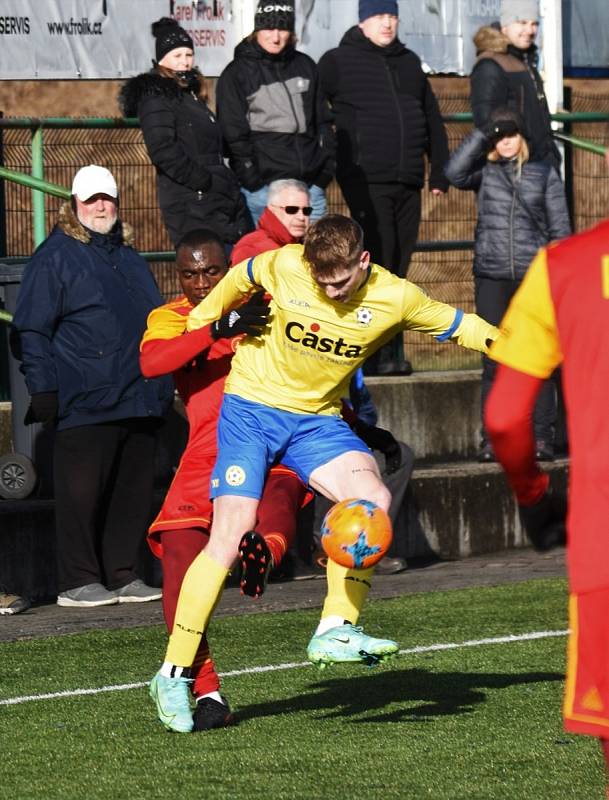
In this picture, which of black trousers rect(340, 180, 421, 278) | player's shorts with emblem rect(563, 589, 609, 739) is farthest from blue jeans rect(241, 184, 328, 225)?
player's shorts with emblem rect(563, 589, 609, 739)

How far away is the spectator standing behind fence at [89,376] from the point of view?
10.1m

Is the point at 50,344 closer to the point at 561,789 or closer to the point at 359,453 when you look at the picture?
the point at 359,453

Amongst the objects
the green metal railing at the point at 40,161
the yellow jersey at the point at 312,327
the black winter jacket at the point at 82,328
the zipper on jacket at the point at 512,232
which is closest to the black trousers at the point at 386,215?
the zipper on jacket at the point at 512,232

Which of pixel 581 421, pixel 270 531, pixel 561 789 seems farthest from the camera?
pixel 270 531

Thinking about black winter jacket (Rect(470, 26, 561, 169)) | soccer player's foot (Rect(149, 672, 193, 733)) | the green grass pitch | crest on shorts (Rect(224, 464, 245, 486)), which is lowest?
the green grass pitch

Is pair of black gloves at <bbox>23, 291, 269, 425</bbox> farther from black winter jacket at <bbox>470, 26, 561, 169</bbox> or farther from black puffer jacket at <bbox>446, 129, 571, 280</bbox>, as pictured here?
black winter jacket at <bbox>470, 26, 561, 169</bbox>

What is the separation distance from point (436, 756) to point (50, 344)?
4333 millimetres

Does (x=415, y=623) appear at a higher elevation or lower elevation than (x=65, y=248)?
lower

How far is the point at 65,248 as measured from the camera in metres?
10.2

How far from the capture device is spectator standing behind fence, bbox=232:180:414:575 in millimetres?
8039

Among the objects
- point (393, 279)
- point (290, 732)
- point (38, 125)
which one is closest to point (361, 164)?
point (38, 125)

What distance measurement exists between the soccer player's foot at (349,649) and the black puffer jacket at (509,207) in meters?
5.78

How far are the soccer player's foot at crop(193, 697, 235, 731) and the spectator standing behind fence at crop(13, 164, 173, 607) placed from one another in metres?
3.19

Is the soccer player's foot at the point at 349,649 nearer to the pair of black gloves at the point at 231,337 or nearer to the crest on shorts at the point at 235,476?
the crest on shorts at the point at 235,476
